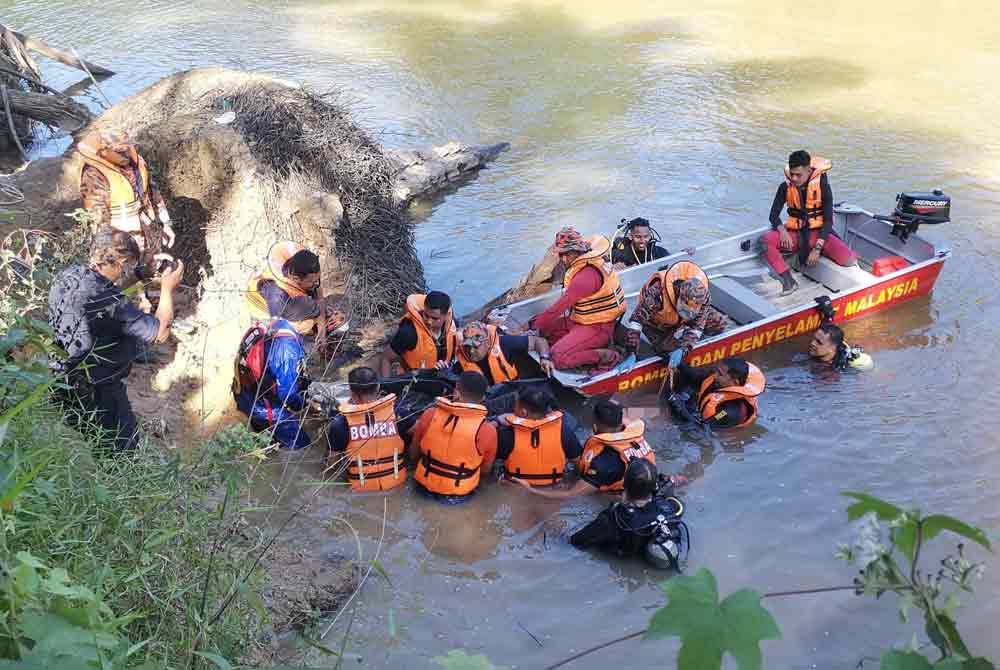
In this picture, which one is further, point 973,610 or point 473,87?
point 473,87

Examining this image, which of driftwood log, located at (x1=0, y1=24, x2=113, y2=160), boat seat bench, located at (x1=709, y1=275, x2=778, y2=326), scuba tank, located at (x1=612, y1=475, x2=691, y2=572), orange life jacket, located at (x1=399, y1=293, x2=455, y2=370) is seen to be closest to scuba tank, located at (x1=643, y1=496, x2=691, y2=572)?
scuba tank, located at (x1=612, y1=475, x2=691, y2=572)

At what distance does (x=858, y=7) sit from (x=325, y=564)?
1925 cm

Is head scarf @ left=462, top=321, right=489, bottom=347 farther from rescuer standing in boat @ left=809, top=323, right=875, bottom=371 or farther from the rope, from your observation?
the rope

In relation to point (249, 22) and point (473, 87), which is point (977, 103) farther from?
point (249, 22)

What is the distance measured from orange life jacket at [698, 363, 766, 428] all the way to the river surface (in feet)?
0.86

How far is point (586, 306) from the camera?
8.12 m

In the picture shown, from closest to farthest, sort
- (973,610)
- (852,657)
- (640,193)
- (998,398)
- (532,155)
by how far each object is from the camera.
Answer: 1. (852,657)
2. (973,610)
3. (998,398)
4. (640,193)
5. (532,155)

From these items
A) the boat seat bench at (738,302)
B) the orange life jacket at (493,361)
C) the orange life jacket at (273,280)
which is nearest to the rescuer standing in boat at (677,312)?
the boat seat bench at (738,302)

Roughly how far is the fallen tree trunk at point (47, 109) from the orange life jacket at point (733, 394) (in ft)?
29.2

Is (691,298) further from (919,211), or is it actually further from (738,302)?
(919,211)

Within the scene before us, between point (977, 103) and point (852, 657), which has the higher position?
point (977, 103)

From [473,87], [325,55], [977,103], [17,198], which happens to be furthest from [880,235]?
[325,55]

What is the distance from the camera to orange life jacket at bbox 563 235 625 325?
807cm

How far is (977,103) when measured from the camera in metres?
15.5
